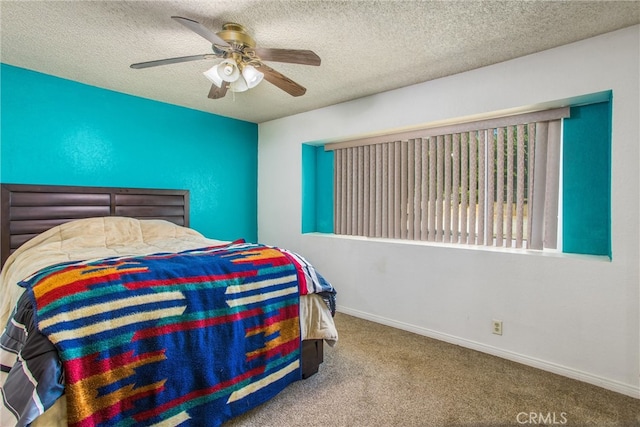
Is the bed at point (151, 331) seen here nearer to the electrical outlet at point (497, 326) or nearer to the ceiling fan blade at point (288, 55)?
the ceiling fan blade at point (288, 55)

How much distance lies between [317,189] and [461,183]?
1812 millimetres

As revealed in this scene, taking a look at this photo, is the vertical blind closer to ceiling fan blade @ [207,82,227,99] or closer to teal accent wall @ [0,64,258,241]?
teal accent wall @ [0,64,258,241]

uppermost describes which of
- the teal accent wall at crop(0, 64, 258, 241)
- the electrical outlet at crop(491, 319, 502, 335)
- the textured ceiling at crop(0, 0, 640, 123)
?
the textured ceiling at crop(0, 0, 640, 123)

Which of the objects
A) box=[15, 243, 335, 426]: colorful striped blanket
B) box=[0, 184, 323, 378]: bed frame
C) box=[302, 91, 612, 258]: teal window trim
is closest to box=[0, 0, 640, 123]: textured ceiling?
box=[302, 91, 612, 258]: teal window trim

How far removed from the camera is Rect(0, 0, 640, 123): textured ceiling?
1.82m

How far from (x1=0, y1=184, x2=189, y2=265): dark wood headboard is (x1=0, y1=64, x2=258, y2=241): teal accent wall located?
0.28 ft

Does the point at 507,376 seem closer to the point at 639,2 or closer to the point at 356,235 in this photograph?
the point at 356,235

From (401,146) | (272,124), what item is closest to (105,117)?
(272,124)

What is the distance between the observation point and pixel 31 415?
3.70 feet

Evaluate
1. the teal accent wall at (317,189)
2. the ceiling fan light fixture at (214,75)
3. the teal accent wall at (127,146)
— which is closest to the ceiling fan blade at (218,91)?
→ the ceiling fan light fixture at (214,75)

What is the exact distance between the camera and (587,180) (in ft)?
7.59

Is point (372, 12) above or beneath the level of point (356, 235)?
above

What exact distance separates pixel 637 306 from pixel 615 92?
53.2 inches

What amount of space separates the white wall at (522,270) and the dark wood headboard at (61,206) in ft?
6.35
